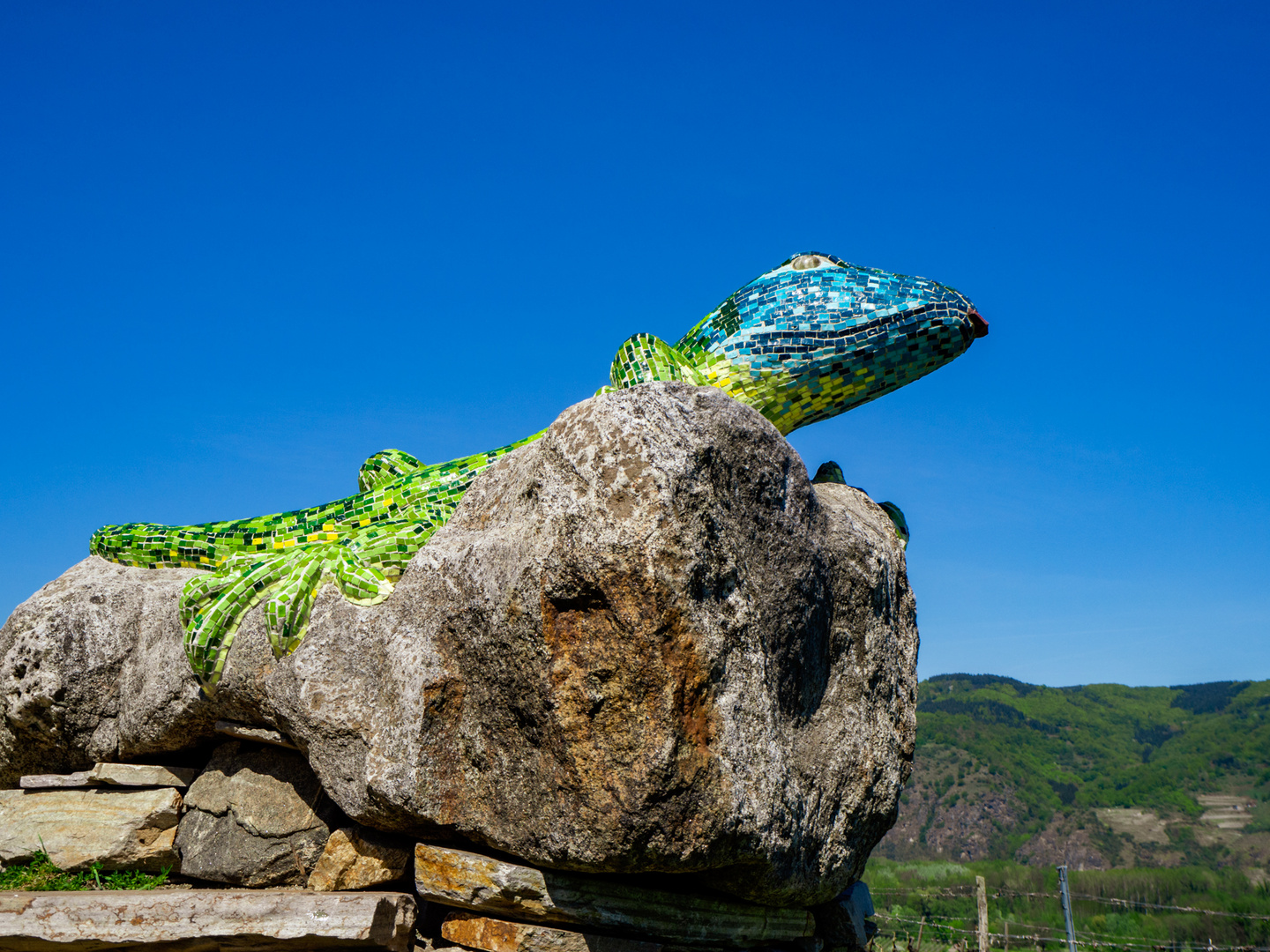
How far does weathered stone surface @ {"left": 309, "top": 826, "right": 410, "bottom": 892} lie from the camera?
4547 millimetres

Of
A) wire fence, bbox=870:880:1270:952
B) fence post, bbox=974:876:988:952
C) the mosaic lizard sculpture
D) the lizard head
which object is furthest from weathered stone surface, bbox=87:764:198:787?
fence post, bbox=974:876:988:952

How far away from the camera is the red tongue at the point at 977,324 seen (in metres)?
5.99

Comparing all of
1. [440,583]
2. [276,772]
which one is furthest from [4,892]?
[440,583]

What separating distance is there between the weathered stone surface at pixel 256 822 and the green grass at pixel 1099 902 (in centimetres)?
2413

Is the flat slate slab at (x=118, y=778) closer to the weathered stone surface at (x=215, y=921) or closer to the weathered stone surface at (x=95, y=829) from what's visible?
the weathered stone surface at (x=95, y=829)

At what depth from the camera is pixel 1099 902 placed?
2741 centimetres

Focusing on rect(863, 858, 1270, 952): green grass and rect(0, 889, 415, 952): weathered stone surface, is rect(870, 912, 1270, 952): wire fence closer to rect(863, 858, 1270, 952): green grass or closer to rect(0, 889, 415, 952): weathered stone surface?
rect(863, 858, 1270, 952): green grass

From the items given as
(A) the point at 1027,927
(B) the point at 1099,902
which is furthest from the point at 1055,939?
(B) the point at 1099,902

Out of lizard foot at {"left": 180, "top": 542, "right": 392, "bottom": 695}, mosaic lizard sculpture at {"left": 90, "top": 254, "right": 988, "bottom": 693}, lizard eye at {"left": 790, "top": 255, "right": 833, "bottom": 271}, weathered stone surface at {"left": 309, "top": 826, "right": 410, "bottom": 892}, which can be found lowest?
weathered stone surface at {"left": 309, "top": 826, "right": 410, "bottom": 892}

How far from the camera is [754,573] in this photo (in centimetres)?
413

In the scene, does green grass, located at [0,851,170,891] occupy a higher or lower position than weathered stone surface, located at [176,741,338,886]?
lower

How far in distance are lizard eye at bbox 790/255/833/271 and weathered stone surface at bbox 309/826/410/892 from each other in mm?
4179

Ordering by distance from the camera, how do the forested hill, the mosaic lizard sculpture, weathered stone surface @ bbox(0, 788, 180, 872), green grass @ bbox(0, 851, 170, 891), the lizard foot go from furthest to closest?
the forested hill → the mosaic lizard sculpture → weathered stone surface @ bbox(0, 788, 180, 872) → green grass @ bbox(0, 851, 170, 891) → the lizard foot

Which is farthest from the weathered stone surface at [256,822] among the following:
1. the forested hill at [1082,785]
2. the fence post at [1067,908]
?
the forested hill at [1082,785]
